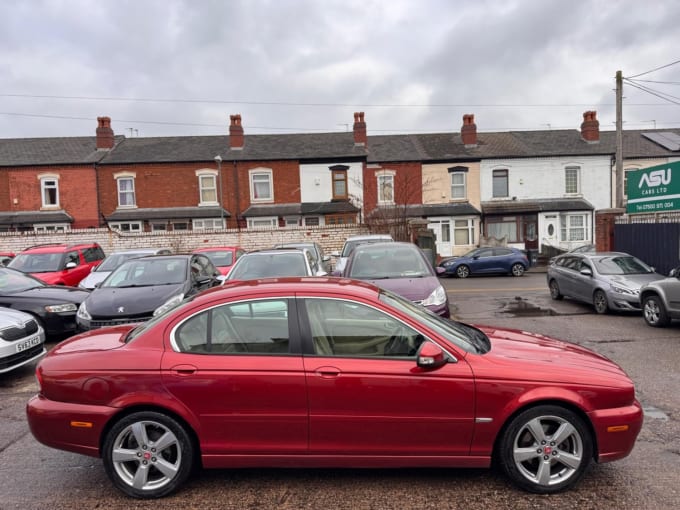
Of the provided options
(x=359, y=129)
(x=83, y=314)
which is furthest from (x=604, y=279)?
(x=359, y=129)

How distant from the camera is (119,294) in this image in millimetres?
7984

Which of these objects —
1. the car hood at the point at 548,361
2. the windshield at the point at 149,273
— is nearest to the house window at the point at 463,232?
the windshield at the point at 149,273

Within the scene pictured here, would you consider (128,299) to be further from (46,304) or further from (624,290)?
(624,290)

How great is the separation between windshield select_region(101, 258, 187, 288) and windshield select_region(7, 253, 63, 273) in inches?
215

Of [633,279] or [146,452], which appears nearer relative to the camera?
[146,452]

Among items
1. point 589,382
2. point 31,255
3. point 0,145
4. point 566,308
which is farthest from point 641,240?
point 0,145

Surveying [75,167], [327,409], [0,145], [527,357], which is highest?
[0,145]

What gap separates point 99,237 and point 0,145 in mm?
12340

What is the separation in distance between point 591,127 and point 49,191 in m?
33.1

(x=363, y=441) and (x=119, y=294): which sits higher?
(x=119, y=294)

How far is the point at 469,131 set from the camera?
2950 cm

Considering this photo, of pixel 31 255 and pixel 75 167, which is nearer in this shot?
pixel 31 255

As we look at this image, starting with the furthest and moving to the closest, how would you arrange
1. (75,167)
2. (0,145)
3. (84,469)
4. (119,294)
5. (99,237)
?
(0,145) < (75,167) < (99,237) < (119,294) < (84,469)

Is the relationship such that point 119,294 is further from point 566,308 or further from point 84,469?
point 566,308
